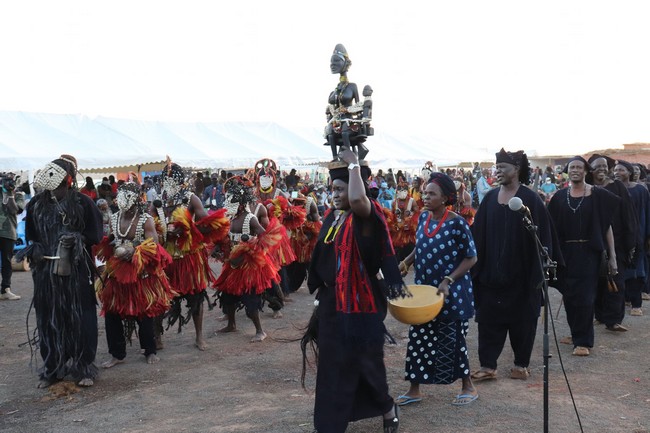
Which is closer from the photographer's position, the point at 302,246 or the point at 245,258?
the point at 245,258

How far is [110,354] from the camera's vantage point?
7262mm

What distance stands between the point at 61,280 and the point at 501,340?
4235 mm

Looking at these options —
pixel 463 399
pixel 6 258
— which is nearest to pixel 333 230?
pixel 463 399

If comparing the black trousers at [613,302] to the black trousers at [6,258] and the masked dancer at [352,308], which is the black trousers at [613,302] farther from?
the black trousers at [6,258]

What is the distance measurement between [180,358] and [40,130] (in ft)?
62.7

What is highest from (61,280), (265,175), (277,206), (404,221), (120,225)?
(265,175)

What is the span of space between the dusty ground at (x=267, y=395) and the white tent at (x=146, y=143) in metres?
15.3

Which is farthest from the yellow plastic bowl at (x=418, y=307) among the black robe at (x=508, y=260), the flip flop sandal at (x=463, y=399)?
the black robe at (x=508, y=260)

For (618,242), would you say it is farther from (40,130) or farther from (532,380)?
(40,130)

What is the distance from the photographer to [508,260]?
5918 mm

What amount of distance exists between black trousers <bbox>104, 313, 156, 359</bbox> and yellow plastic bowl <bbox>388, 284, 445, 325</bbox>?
323 centimetres

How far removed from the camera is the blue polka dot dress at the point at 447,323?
5.35m

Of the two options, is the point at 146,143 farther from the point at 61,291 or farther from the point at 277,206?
the point at 61,291

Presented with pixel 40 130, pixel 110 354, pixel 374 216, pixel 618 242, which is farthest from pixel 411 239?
pixel 40 130
